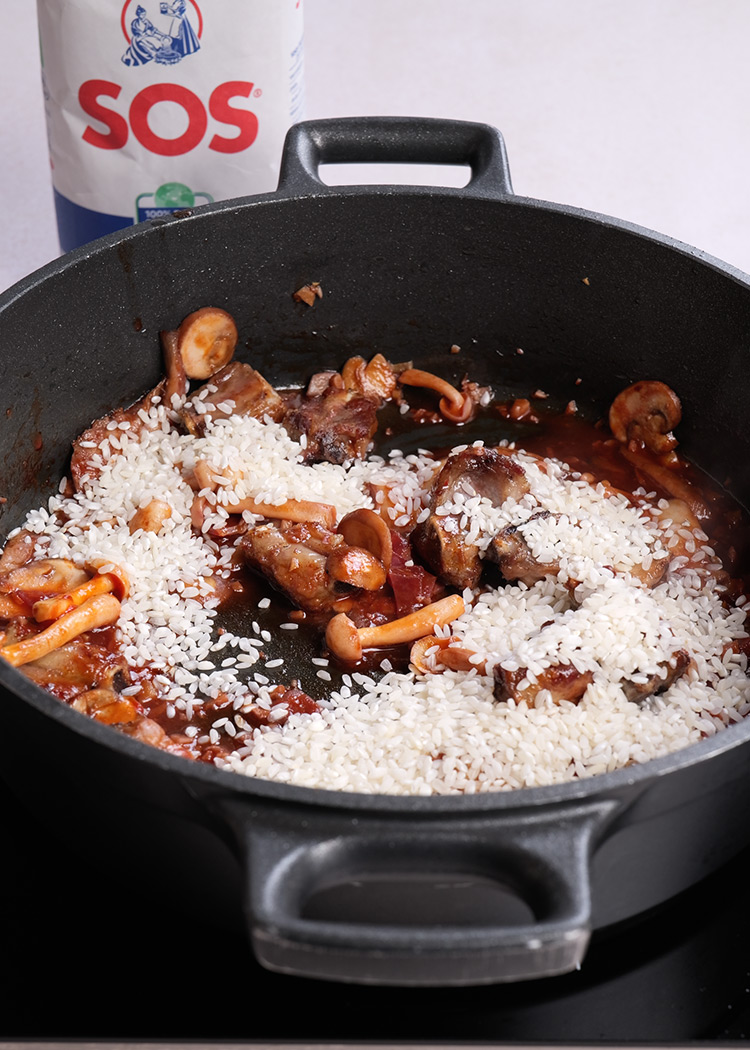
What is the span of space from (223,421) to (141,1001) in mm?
1226

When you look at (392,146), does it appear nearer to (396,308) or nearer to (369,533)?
(396,308)

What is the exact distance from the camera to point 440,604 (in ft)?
6.63

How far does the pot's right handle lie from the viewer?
2.32 meters

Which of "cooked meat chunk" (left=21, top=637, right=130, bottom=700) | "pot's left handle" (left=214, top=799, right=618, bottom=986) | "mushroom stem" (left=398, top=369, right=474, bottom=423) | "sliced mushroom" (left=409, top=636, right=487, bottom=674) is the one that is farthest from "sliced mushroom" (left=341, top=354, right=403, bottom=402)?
"pot's left handle" (left=214, top=799, right=618, bottom=986)

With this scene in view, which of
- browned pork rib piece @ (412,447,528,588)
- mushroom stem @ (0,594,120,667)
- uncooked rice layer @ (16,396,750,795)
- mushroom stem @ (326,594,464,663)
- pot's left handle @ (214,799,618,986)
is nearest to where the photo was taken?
pot's left handle @ (214,799,618,986)

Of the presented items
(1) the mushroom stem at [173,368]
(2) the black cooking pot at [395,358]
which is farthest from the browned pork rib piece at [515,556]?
(1) the mushroom stem at [173,368]

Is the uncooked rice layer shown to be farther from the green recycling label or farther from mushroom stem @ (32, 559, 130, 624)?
the green recycling label

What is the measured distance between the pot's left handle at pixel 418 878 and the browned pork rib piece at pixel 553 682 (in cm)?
56

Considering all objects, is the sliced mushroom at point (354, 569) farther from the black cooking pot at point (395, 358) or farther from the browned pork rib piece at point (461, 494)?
the black cooking pot at point (395, 358)

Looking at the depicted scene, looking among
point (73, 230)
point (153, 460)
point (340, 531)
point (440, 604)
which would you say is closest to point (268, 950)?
point (440, 604)

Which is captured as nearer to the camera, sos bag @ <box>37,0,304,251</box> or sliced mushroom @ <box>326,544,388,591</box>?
sliced mushroom @ <box>326,544,388,591</box>

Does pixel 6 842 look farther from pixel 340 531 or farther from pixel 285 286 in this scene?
pixel 285 286

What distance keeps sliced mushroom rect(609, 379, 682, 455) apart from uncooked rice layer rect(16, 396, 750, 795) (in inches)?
5.9

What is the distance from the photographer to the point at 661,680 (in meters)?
1.84
